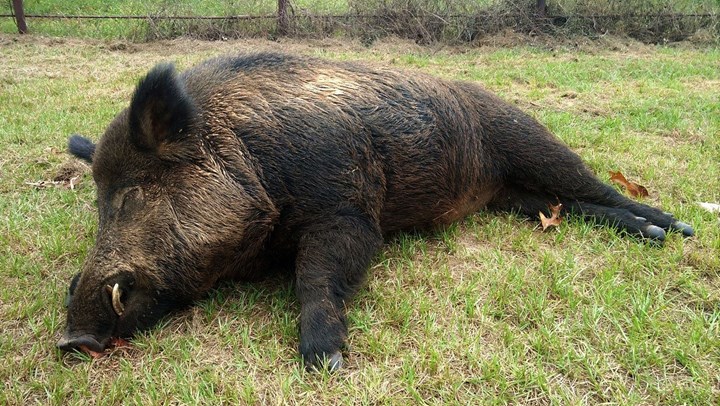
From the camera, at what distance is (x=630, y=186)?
4023 mm

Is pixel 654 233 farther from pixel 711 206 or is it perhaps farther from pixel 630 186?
pixel 630 186

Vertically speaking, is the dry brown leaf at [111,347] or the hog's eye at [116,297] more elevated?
the hog's eye at [116,297]

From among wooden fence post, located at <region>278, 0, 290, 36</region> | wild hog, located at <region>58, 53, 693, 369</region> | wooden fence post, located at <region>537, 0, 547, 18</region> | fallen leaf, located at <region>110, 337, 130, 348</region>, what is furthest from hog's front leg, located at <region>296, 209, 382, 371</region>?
wooden fence post, located at <region>537, 0, 547, 18</region>

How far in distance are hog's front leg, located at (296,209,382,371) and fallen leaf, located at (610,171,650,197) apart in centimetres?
210

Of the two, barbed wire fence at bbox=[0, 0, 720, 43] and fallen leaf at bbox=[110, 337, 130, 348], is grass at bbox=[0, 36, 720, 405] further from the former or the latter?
barbed wire fence at bbox=[0, 0, 720, 43]

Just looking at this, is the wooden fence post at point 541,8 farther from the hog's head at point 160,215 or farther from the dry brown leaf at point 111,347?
the dry brown leaf at point 111,347

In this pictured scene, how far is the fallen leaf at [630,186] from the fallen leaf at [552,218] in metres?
0.69

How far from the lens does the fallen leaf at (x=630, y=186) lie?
3.98 m

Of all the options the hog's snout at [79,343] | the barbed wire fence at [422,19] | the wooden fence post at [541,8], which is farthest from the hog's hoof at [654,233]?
the wooden fence post at [541,8]

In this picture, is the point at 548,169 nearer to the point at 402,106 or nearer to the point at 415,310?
the point at 402,106

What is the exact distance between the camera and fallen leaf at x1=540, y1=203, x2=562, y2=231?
11.7 ft

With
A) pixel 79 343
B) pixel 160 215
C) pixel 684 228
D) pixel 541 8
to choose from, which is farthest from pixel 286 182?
pixel 541 8

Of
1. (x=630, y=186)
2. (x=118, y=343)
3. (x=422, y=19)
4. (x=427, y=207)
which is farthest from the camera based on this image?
(x=422, y=19)

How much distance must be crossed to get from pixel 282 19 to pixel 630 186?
831cm
